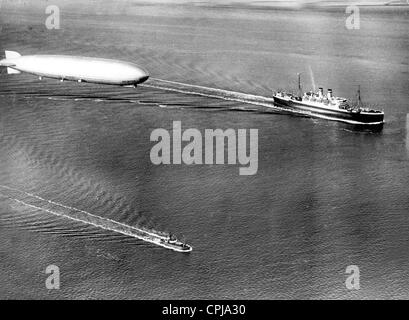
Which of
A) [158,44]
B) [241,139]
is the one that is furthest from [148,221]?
[158,44]

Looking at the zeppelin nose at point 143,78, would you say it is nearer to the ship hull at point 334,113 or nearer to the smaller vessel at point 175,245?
the ship hull at point 334,113

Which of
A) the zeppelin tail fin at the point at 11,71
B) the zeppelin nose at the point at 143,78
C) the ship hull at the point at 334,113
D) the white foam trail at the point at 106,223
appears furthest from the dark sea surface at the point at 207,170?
the zeppelin nose at the point at 143,78

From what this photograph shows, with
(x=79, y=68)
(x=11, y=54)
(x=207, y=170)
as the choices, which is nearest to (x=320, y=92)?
(x=207, y=170)

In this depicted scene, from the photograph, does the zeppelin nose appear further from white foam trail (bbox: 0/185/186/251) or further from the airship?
white foam trail (bbox: 0/185/186/251)

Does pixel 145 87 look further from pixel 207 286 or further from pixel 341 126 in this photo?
pixel 207 286

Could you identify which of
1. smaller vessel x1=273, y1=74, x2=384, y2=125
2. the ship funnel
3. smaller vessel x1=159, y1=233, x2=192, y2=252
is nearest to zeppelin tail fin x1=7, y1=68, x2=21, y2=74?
smaller vessel x1=273, y1=74, x2=384, y2=125

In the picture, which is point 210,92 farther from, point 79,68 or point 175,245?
point 175,245
